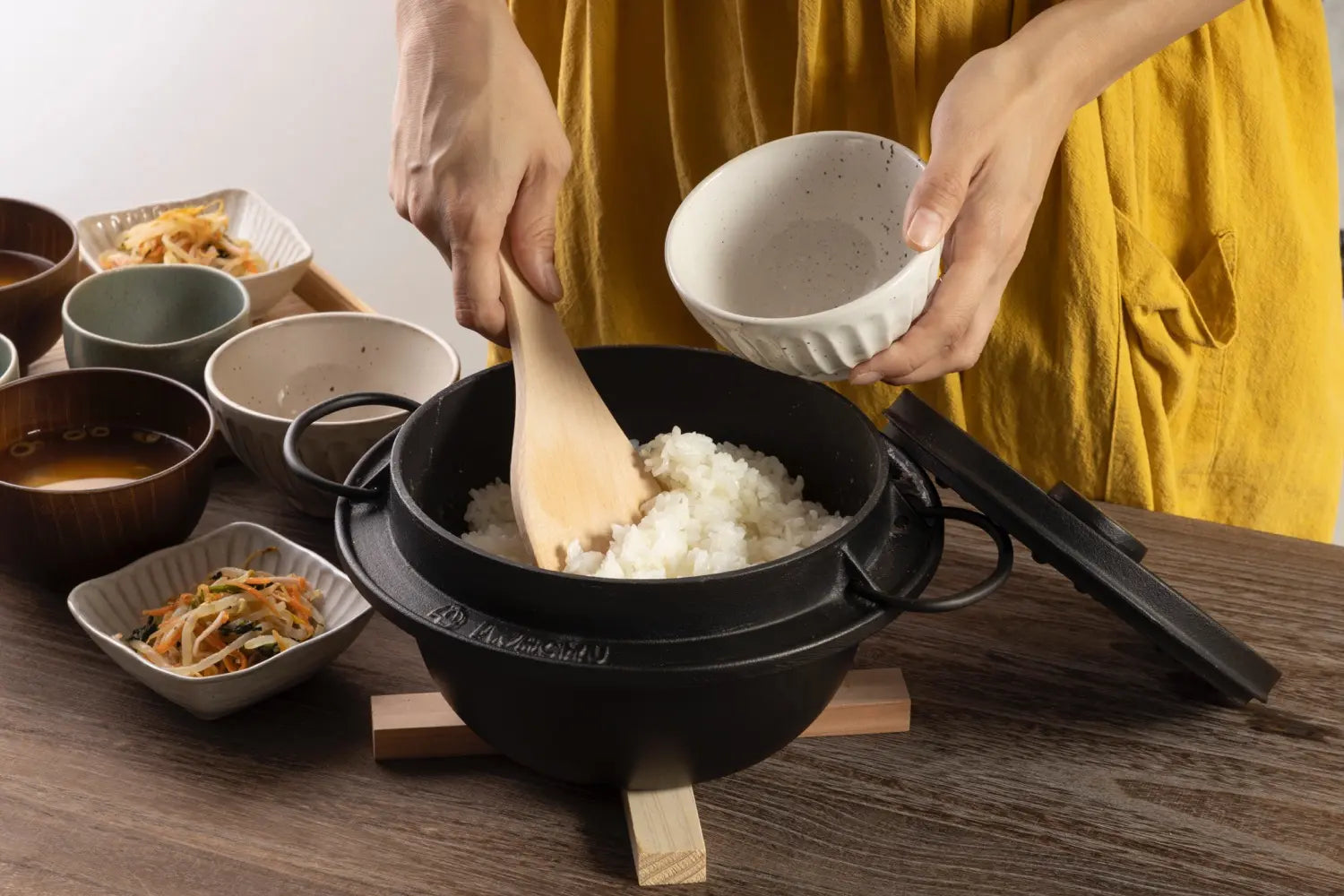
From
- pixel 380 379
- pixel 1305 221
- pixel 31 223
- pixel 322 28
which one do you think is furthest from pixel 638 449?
pixel 322 28

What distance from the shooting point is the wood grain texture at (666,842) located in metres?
1.12

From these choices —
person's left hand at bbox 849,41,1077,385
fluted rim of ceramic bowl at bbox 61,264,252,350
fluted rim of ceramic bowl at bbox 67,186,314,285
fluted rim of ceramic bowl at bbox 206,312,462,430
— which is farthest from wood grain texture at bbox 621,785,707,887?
fluted rim of ceramic bowl at bbox 67,186,314,285

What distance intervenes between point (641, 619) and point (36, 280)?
116cm

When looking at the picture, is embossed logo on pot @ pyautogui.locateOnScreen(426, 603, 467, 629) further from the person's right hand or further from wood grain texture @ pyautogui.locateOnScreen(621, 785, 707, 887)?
the person's right hand

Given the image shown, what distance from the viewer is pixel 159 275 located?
188 cm

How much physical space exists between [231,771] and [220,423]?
1.64ft

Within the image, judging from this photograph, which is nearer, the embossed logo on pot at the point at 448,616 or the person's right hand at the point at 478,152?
the embossed logo on pot at the point at 448,616

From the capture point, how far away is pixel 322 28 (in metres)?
5.31

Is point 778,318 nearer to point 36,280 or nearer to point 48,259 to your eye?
point 36,280

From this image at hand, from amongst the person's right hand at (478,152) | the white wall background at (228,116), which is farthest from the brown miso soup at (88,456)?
the white wall background at (228,116)

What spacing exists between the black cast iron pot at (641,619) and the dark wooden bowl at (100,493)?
23cm

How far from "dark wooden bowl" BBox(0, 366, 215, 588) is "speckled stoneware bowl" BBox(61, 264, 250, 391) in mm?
144

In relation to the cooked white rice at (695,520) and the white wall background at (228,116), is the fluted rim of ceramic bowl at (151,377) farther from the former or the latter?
the white wall background at (228,116)

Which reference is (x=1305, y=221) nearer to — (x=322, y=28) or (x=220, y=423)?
(x=220, y=423)
